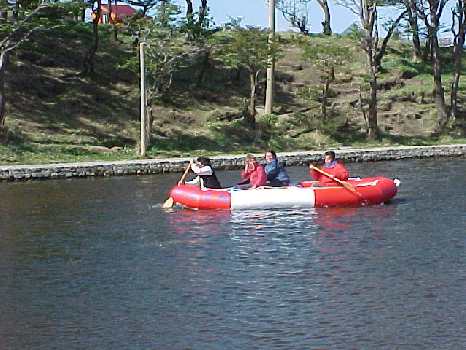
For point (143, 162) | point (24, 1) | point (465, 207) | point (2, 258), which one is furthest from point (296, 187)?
point (24, 1)

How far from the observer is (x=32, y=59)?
4972 centimetres

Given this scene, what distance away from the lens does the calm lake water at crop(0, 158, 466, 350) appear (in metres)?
14.0

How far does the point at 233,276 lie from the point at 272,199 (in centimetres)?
875

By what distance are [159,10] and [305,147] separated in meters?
8.10

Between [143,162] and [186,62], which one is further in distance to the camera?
[186,62]

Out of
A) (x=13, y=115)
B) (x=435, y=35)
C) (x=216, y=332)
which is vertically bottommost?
(x=216, y=332)

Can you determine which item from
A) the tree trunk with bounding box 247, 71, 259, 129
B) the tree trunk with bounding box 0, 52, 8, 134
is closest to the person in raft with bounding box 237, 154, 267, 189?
the tree trunk with bounding box 0, 52, 8, 134

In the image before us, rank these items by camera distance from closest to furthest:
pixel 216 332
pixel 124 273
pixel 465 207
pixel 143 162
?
pixel 216 332 < pixel 124 273 < pixel 465 207 < pixel 143 162

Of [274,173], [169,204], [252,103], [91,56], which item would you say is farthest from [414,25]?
[169,204]

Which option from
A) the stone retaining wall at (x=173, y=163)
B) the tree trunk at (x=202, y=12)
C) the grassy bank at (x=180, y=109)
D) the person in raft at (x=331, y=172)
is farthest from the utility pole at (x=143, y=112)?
the person in raft at (x=331, y=172)

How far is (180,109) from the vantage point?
4853 centimetres

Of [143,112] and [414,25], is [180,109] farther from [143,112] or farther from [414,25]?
[414,25]

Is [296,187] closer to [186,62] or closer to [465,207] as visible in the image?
[465,207]

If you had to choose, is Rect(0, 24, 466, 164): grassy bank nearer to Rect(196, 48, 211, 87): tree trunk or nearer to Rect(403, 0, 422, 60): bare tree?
Rect(196, 48, 211, 87): tree trunk
